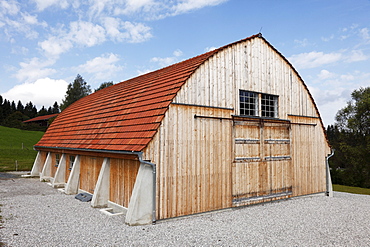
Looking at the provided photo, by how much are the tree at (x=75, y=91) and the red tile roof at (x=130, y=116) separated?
41351 millimetres

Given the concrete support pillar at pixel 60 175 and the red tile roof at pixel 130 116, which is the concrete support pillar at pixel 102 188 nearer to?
the red tile roof at pixel 130 116

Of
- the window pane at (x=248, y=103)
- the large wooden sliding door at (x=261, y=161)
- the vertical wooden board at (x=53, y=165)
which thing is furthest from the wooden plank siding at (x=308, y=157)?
the vertical wooden board at (x=53, y=165)

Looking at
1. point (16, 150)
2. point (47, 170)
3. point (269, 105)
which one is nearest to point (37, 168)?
point (47, 170)

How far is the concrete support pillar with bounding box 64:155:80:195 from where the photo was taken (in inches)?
541

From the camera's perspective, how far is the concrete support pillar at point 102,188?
11086 mm

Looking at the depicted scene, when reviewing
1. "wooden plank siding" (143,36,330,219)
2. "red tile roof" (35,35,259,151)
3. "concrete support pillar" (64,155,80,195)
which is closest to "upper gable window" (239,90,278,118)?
"wooden plank siding" (143,36,330,219)

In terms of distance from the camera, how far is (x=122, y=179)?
1062 cm

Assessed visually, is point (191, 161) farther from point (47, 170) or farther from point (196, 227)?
point (47, 170)

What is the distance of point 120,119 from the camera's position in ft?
38.8

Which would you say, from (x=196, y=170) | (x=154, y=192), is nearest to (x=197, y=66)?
(x=196, y=170)

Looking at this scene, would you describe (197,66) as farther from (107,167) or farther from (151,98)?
(107,167)

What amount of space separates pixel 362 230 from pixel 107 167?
9050 millimetres

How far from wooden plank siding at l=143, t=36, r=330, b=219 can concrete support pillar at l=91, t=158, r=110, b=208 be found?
10.0 ft

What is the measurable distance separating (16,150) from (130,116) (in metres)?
33.3
